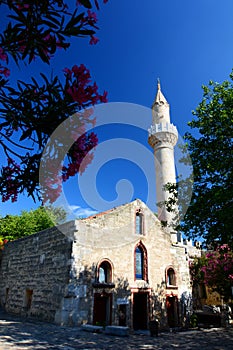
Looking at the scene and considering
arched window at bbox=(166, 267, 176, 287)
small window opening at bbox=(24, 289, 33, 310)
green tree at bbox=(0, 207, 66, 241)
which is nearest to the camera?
small window opening at bbox=(24, 289, 33, 310)

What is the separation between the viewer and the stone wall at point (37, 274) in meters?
11.6

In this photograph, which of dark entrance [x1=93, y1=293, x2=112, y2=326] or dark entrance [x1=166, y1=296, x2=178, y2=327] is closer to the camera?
dark entrance [x1=93, y1=293, x2=112, y2=326]

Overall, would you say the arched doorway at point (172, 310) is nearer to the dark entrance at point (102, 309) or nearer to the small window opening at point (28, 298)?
the dark entrance at point (102, 309)

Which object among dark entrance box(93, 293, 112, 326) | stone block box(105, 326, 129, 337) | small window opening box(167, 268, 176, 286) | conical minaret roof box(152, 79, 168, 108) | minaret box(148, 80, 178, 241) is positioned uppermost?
conical minaret roof box(152, 79, 168, 108)

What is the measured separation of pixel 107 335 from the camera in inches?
384

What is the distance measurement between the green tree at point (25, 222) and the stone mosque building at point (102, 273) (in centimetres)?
507

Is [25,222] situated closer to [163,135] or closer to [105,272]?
[105,272]

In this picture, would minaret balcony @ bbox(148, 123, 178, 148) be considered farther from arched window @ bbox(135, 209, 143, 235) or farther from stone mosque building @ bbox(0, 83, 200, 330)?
arched window @ bbox(135, 209, 143, 235)

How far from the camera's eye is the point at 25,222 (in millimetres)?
24266

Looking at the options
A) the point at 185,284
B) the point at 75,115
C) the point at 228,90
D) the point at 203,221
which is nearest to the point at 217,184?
the point at 203,221

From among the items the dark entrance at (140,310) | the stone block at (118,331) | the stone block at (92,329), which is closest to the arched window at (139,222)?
the dark entrance at (140,310)

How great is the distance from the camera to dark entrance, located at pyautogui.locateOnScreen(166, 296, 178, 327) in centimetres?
1534

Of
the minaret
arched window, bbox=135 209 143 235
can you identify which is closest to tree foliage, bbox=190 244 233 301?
arched window, bbox=135 209 143 235

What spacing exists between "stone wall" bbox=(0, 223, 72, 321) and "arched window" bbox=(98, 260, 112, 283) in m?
2.14
